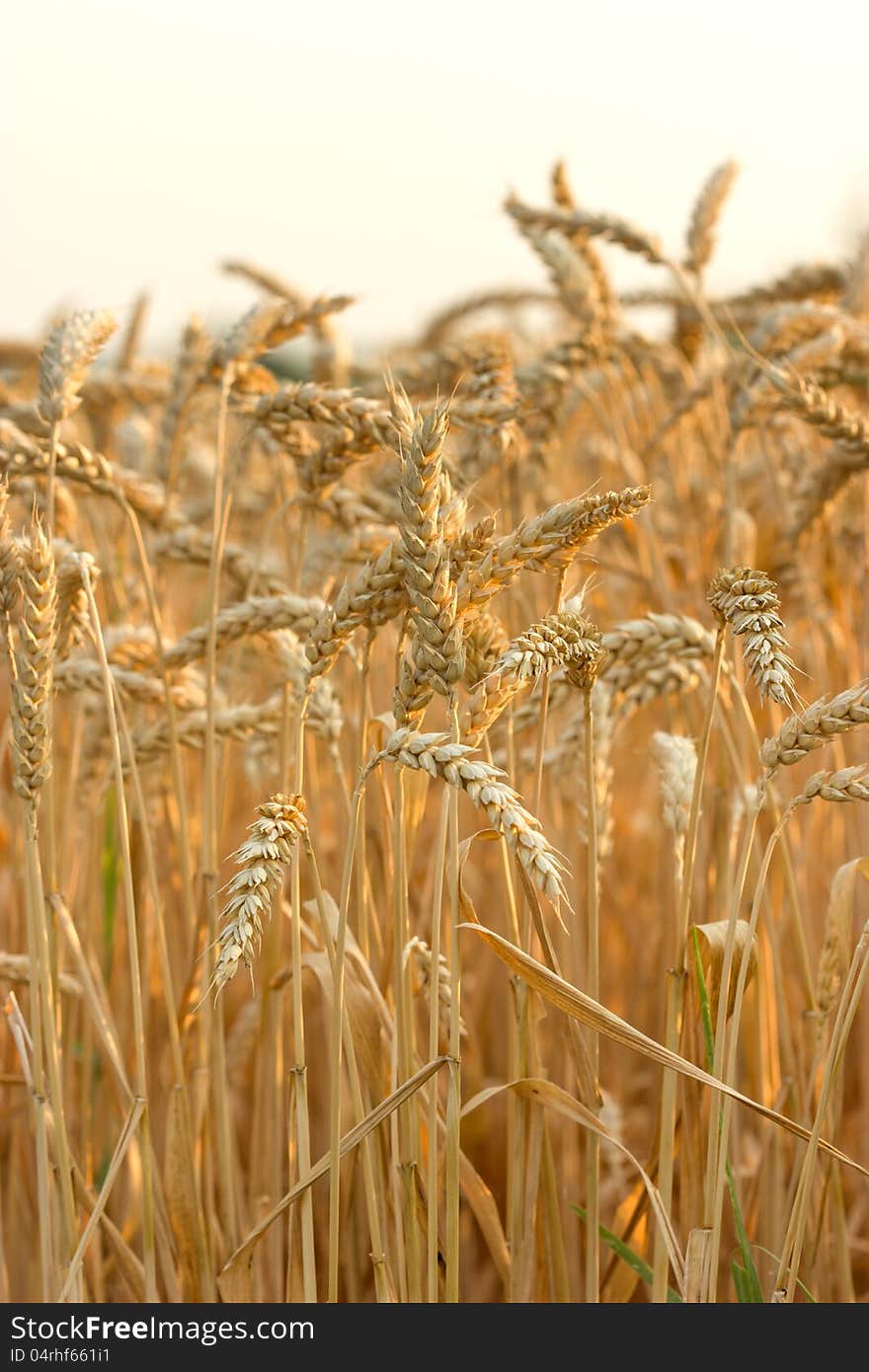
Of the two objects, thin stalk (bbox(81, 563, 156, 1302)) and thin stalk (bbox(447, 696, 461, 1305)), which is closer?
thin stalk (bbox(447, 696, 461, 1305))

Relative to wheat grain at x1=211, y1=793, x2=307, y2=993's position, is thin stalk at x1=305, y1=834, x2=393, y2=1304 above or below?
below

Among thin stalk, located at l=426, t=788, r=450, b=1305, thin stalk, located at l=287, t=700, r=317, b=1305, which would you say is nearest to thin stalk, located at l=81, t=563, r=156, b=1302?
thin stalk, located at l=287, t=700, r=317, b=1305

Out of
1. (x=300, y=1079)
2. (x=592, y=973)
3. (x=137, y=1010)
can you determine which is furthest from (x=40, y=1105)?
(x=592, y=973)

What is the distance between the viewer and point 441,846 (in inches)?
44.0

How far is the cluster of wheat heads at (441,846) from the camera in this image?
1064 mm

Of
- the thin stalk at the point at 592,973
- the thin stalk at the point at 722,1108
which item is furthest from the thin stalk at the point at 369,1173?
the thin stalk at the point at 722,1108

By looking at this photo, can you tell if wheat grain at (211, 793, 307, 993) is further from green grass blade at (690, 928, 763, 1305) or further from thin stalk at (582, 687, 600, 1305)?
green grass blade at (690, 928, 763, 1305)

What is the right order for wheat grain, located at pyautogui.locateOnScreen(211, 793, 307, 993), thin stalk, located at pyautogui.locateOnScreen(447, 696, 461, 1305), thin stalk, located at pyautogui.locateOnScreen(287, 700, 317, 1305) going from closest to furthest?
wheat grain, located at pyautogui.locateOnScreen(211, 793, 307, 993), thin stalk, located at pyautogui.locateOnScreen(447, 696, 461, 1305), thin stalk, located at pyautogui.locateOnScreen(287, 700, 317, 1305)

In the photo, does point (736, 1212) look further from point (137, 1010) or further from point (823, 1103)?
point (137, 1010)

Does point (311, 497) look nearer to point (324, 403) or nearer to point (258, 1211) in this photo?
point (324, 403)

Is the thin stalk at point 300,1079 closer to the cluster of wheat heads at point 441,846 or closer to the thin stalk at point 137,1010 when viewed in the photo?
the cluster of wheat heads at point 441,846

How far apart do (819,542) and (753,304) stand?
646 millimetres

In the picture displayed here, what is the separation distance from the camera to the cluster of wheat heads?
1.06 metres
